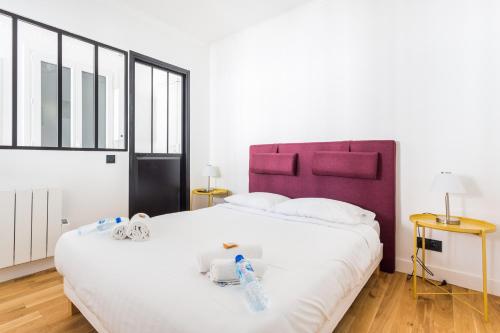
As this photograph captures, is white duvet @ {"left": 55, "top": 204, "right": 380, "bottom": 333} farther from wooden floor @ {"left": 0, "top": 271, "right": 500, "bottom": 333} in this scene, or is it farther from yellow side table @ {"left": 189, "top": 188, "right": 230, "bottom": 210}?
yellow side table @ {"left": 189, "top": 188, "right": 230, "bottom": 210}

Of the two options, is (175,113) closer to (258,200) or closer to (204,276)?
(258,200)

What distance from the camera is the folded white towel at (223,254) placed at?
125 centimetres

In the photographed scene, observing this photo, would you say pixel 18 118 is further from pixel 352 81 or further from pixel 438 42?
pixel 438 42

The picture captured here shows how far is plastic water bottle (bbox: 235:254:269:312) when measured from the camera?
38.9 inches

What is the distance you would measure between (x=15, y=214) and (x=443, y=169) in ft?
12.3

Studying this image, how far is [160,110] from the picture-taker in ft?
11.9

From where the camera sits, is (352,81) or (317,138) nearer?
(352,81)

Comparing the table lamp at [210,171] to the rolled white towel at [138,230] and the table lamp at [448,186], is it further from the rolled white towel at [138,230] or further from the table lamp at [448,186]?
the table lamp at [448,186]

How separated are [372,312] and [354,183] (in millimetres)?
1187

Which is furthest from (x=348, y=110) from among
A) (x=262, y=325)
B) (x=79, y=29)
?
(x=79, y=29)

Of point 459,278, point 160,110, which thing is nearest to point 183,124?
point 160,110

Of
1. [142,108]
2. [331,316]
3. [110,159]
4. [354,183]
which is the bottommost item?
[331,316]

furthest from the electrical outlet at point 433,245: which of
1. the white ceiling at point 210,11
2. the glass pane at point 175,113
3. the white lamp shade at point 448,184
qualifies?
the glass pane at point 175,113

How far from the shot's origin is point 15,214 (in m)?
2.28
